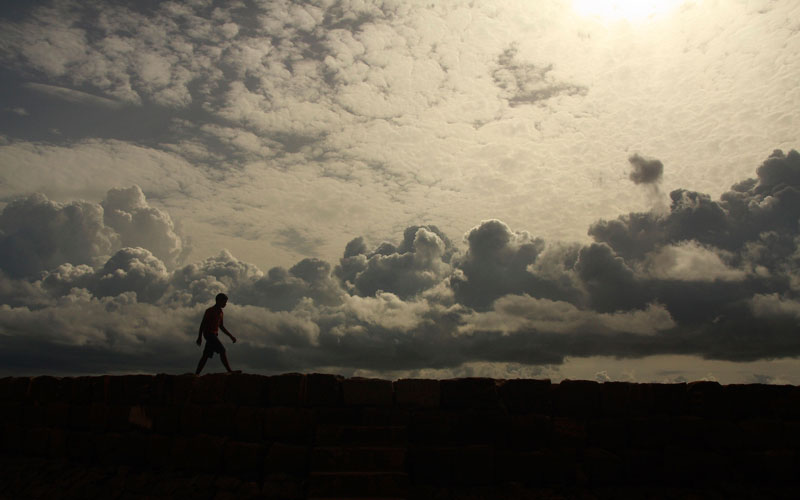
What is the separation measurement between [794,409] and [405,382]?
20.7 feet

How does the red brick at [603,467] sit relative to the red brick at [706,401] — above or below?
below

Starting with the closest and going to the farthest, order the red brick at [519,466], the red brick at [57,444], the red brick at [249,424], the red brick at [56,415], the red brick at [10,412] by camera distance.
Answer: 1. the red brick at [519,466]
2. the red brick at [249,424]
3. the red brick at [57,444]
4. the red brick at [56,415]
5. the red brick at [10,412]

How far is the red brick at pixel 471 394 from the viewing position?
9086 millimetres

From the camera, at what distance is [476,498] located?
27.3 feet

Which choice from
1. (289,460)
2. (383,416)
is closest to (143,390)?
(289,460)

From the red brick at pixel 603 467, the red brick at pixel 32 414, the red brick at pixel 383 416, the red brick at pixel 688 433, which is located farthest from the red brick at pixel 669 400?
the red brick at pixel 32 414

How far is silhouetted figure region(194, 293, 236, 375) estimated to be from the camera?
11547 millimetres

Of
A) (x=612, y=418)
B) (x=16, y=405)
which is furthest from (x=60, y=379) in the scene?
(x=612, y=418)

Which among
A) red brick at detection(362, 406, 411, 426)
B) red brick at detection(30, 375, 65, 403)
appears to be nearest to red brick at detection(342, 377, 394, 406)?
red brick at detection(362, 406, 411, 426)

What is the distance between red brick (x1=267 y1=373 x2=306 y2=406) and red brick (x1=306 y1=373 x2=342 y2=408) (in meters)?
0.11

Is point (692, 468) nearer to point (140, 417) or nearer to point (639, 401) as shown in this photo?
point (639, 401)

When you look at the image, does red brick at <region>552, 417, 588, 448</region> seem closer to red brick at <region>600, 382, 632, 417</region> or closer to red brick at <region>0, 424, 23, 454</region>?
red brick at <region>600, 382, 632, 417</region>

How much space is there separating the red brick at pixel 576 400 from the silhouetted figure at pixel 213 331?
247 inches

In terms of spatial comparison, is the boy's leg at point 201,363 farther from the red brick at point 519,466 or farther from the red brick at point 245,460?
the red brick at point 519,466
